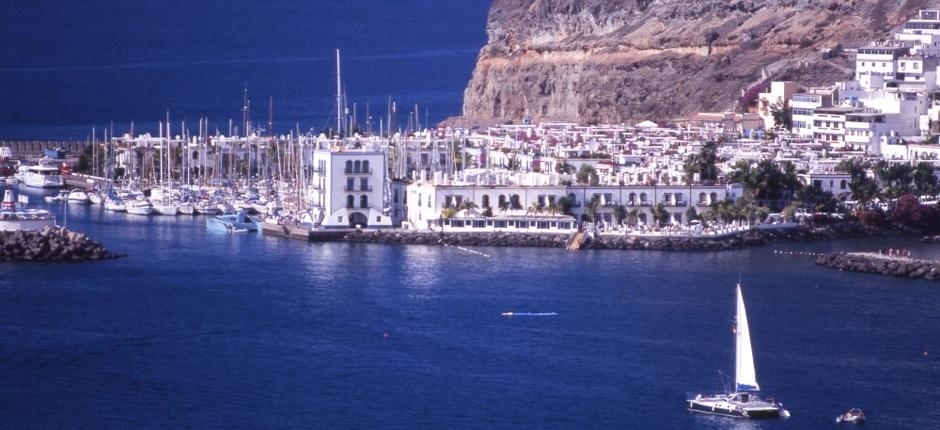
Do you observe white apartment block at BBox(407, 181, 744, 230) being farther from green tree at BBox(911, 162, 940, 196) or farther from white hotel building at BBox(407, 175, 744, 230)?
green tree at BBox(911, 162, 940, 196)

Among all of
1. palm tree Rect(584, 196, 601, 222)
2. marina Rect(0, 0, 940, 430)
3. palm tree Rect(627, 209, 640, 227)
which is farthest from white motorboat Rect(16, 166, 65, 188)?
palm tree Rect(627, 209, 640, 227)

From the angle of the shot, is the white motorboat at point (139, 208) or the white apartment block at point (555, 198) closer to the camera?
the white apartment block at point (555, 198)

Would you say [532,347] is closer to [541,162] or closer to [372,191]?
[372,191]

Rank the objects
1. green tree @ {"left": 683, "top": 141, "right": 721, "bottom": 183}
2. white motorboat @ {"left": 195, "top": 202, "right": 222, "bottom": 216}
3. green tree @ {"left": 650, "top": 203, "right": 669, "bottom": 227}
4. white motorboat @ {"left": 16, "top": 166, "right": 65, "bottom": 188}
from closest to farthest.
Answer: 1. green tree @ {"left": 650, "top": 203, "right": 669, "bottom": 227}
2. green tree @ {"left": 683, "top": 141, "right": 721, "bottom": 183}
3. white motorboat @ {"left": 195, "top": 202, "right": 222, "bottom": 216}
4. white motorboat @ {"left": 16, "top": 166, "right": 65, "bottom": 188}

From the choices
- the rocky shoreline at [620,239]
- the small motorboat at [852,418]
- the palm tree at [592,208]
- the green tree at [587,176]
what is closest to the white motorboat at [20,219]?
the rocky shoreline at [620,239]

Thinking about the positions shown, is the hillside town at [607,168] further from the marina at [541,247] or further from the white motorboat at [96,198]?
the white motorboat at [96,198]
